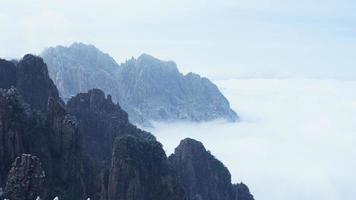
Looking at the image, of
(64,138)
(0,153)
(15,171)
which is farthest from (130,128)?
(15,171)

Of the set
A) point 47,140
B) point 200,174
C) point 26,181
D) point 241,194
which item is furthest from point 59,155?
point 241,194

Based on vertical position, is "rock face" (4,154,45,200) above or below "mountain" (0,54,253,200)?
below

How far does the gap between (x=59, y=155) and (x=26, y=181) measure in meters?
32.8

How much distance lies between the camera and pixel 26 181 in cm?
10594

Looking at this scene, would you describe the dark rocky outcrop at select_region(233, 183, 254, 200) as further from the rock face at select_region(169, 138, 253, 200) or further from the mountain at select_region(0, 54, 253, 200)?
the mountain at select_region(0, 54, 253, 200)

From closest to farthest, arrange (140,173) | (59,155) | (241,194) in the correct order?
(59,155), (140,173), (241,194)

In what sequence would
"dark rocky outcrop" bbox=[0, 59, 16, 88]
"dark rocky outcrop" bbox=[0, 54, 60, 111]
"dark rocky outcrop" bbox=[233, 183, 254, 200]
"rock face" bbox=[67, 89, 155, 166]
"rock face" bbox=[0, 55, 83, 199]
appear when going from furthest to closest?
"dark rocky outcrop" bbox=[233, 183, 254, 200], "rock face" bbox=[67, 89, 155, 166], "dark rocky outcrop" bbox=[0, 59, 16, 88], "dark rocky outcrop" bbox=[0, 54, 60, 111], "rock face" bbox=[0, 55, 83, 199]

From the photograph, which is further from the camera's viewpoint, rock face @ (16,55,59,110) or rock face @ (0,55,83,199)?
rock face @ (16,55,59,110)

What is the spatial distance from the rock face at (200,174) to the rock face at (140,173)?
3994cm

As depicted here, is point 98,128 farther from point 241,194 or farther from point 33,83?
point 241,194

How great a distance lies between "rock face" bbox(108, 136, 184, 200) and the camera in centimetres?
14300

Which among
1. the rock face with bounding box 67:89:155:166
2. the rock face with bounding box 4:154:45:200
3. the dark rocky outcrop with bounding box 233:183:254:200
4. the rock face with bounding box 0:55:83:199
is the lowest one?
the rock face with bounding box 4:154:45:200

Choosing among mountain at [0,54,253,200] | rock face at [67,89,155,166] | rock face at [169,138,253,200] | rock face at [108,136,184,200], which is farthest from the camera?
rock face at [169,138,253,200]

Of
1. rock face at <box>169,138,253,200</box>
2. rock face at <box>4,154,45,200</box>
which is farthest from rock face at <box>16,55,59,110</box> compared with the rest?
rock face at <box>4,154,45,200</box>
